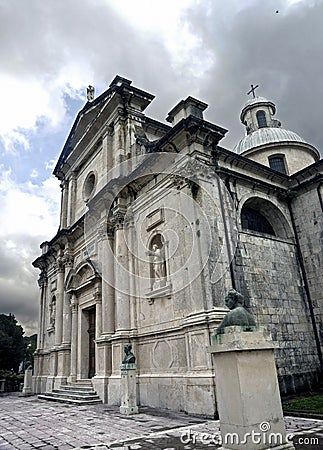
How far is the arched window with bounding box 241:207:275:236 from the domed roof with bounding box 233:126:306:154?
6.99 m

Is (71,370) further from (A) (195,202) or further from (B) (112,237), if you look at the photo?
(A) (195,202)

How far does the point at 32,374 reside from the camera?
18781mm

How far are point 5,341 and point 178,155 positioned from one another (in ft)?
102

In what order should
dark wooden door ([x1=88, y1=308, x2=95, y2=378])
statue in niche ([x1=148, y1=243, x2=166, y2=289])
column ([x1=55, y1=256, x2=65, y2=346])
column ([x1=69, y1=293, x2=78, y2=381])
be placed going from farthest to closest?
1. column ([x1=55, y1=256, x2=65, y2=346])
2. column ([x1=69, y1=293, x2=78, y2=381])
3. dark wooden door ([x1=88, y1=308, x2=95, y2=378])
4. statue in niche ([x1=148, y1=243, x2=166, y2=289])

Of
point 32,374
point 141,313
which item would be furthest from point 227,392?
point 32,374

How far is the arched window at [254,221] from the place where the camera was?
11984 millimetres

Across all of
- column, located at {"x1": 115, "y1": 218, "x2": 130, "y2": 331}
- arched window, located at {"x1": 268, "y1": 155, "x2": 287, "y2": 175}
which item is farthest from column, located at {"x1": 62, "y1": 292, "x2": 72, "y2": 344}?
arched window, located at {"x1": 268, "y1": 155, "x2": 287, "y2": 175}

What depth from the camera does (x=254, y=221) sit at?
12438 mm

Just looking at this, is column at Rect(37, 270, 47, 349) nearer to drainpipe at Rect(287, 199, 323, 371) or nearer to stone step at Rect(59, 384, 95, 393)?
stone step at Rect(59, 384, 95, 393)

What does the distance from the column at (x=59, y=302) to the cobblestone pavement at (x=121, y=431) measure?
7.34m

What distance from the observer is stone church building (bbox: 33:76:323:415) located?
30.2ft

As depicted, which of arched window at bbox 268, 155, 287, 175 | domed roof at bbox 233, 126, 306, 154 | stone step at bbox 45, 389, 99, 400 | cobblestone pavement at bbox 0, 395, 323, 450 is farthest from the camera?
domed roof at bbox 233, 126, 306, 154

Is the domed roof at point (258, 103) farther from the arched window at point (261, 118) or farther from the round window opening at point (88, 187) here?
the round window opening at point (88, 187)

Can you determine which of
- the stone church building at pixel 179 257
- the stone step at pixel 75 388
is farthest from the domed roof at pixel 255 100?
the stone step at pixel 75 388
